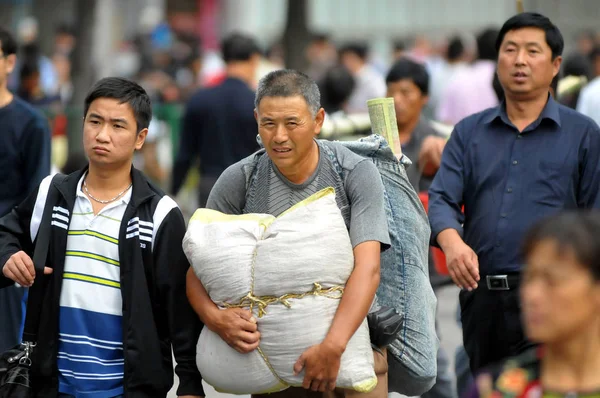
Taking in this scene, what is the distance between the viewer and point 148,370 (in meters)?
4.27

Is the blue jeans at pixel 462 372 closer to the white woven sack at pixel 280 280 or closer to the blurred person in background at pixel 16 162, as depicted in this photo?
the white woven sack at pixel 280 280

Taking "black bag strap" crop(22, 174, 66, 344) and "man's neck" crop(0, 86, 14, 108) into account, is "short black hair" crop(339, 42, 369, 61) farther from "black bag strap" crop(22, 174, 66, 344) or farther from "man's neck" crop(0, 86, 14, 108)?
"black bag strap" crop(22, 174, 66, 344)

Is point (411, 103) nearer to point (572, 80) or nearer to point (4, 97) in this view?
point (572, 80)

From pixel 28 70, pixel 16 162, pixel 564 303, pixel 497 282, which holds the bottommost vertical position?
pixel 497 282

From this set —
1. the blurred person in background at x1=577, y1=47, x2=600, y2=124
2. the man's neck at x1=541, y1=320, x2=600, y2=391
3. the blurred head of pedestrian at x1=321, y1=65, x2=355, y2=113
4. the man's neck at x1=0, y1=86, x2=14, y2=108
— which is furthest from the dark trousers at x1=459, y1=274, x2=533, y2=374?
the blurred head of pedestrian at x1=321, y1=65, x2=355, y2=113

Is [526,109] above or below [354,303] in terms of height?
above

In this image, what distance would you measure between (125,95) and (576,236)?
2.20 meters

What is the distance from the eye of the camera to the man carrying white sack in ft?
13.4

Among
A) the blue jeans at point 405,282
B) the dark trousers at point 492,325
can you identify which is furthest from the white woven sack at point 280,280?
the dark trousers at point 492,325

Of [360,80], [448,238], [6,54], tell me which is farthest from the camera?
[360,80]

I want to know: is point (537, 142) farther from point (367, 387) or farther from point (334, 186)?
point (367, 387)

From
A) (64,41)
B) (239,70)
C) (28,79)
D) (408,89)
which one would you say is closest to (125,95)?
(408,89)

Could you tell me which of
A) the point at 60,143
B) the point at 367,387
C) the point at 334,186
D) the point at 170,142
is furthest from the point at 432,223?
the point at 170,142

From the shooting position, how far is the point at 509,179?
496cm
